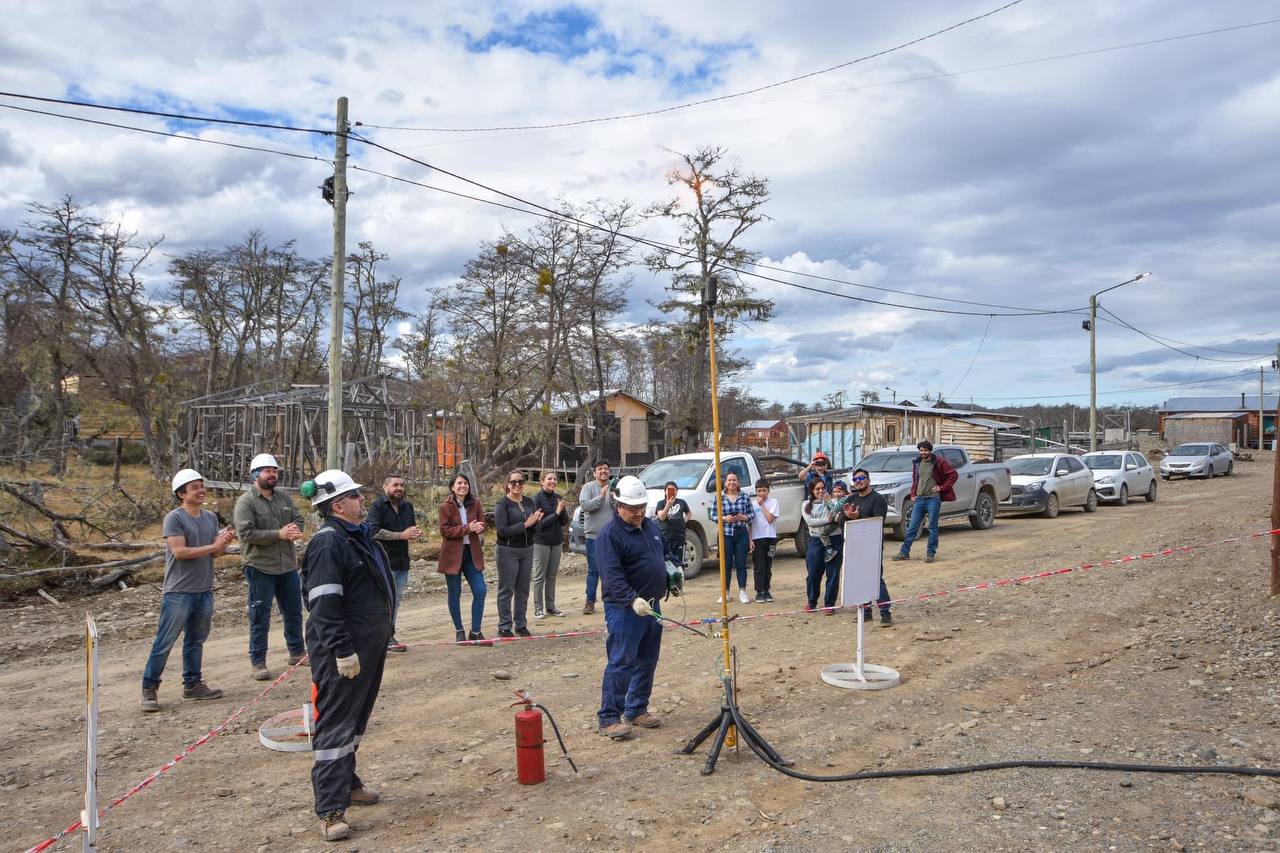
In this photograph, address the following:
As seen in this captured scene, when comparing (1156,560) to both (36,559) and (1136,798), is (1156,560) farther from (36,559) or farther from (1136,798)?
(36,559)

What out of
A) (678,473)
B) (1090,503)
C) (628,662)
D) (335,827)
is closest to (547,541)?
(628,662)

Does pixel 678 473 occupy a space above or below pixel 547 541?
above

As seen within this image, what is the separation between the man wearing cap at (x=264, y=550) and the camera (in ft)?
24.6

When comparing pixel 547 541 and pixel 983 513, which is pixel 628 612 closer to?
pixel 547 541

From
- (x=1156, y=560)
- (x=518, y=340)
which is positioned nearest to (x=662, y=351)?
(x=518, y=340)

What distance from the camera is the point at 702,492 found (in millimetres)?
13234

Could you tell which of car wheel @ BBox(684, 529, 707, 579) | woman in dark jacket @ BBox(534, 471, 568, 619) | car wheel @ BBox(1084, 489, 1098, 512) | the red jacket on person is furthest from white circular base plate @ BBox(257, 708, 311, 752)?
car wheel @ BBox(1084, 489, 1098, 512)

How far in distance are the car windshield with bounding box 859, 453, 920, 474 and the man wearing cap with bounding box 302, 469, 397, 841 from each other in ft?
44.1

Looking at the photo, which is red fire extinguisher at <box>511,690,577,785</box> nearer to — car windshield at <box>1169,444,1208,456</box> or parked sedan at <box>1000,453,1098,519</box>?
parked sedan at <box>1000,453,1098,519</box>

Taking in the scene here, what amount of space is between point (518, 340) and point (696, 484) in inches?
545

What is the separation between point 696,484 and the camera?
13.4 metres

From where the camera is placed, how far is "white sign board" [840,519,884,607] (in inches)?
287

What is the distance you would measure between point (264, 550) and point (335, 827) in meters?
3.59

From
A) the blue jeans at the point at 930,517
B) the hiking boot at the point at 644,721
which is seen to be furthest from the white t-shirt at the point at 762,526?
the hiking boot at the point at 644,721
